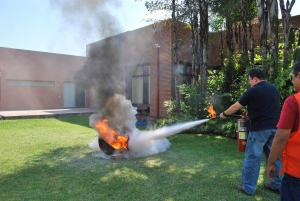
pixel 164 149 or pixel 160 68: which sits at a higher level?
pixel 160 68

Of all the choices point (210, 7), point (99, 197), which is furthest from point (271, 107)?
point (210, 7)

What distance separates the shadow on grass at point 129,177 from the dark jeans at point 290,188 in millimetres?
1507

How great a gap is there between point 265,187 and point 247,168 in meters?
0.58

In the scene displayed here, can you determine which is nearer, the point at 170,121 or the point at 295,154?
the point at 295,154

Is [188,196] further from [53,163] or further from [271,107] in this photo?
[53,163]

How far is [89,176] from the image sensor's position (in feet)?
14.0

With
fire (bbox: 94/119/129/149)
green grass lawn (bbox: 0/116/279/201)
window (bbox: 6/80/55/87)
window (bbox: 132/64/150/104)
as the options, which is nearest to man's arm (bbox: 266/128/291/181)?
green grass lawn (bbox: 0/116/279/201)

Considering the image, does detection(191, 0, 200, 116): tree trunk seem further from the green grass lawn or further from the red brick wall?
the green grass lawn

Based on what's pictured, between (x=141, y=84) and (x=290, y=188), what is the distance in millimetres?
12915

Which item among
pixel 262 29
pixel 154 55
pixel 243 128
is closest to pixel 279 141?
pixel 243 128

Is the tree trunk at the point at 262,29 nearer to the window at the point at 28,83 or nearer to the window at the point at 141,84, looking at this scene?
the window at the point at 141,84

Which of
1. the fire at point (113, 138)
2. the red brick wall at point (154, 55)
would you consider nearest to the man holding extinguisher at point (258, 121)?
the fire at point (113, 138)

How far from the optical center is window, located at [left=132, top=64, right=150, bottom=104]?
46.5ft

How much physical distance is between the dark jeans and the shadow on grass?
4.94ft
